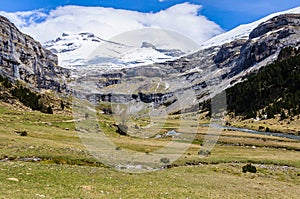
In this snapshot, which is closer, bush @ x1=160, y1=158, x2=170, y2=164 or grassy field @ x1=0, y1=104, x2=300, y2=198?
grassy field @ x1=0, y1=104, x2=300, y2=198

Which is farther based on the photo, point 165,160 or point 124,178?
point 165,160

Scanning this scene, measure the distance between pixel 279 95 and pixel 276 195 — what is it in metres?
171

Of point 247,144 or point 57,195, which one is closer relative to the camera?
point 57,195

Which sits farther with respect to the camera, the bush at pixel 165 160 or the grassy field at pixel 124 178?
the bush at pixel 165 160

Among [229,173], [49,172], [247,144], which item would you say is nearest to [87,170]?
[49,172]

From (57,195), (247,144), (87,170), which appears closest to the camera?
(57,195)

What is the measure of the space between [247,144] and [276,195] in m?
62.5

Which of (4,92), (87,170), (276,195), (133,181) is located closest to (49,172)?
(87,170)

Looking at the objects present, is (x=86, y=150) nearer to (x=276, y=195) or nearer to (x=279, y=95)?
(x=276, y=195)

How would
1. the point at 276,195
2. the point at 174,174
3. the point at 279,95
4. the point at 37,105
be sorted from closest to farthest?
the point at 276,195 < the point at 174,174 < the point at 37,105 < the point at 279,95

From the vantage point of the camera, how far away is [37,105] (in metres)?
122

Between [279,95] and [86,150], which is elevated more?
[279,95]

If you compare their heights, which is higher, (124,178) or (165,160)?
(124,178)

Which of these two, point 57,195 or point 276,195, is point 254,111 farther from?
point 57,195
